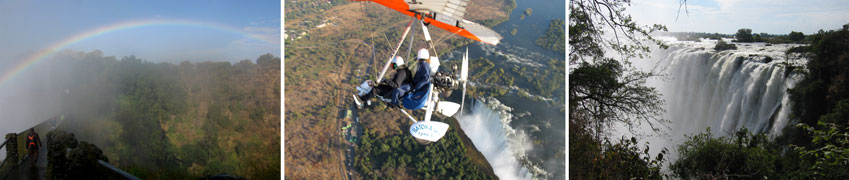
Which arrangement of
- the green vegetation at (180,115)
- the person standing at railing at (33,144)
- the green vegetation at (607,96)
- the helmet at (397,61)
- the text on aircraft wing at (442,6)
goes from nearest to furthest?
the text on aircraft wing at (442,6) < the helmet at (397,61) < the person standing at railing at (33,144) < the green vegetation at (180,115) < the green vegetation at (607,96)

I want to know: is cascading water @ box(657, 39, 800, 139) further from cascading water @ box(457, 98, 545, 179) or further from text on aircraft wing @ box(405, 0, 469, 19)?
text on aircraft wing @ box(405, 0, 469, 19)

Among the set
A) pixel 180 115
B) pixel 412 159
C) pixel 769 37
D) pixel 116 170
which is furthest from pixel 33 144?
pixel 769 37

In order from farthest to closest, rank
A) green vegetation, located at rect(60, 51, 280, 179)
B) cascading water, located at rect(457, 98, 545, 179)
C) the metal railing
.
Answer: cascading water, located at rect(457, 98, 545, 179) → green vegetation, located at rect(60, 51, 280, 179) → the metal railing

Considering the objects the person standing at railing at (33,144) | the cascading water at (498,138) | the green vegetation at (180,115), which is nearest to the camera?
the person standing at railing at (33,144)

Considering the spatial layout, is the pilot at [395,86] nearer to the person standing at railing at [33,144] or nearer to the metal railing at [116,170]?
the metal railing at [116,170]

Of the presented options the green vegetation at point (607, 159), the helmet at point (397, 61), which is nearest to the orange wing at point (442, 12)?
the helmet at point (397, 61)

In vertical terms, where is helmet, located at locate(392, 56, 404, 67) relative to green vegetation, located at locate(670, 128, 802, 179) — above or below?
above

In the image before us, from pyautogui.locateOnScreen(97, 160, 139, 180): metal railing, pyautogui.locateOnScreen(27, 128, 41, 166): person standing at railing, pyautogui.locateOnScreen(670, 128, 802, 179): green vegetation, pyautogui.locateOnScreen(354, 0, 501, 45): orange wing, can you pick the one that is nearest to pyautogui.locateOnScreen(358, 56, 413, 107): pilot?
pyautogui.locateOnScreen(354, 0, 501, 45): orange wing
